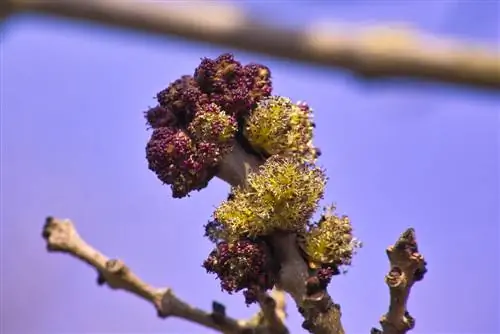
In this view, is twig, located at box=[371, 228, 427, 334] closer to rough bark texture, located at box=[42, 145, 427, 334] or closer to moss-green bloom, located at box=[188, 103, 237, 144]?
rough bark texture, located at box=[42, 145, 427, 334]

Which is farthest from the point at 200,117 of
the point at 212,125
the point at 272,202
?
the point at 272,202

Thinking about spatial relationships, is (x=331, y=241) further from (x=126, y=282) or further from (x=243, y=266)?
(x=126, y=282)

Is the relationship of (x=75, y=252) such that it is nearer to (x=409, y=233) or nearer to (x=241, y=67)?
(x=241, y=67)

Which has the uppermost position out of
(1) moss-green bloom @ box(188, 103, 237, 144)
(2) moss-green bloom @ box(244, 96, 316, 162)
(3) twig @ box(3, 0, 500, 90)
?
(2) moss-green bloom @ box(244, 96, 316, 162)

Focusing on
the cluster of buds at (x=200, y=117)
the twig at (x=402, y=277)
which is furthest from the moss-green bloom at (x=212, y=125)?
the twig at (x=402, y=277)

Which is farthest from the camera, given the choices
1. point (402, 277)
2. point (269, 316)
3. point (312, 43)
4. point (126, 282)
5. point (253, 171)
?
point (126, 282)

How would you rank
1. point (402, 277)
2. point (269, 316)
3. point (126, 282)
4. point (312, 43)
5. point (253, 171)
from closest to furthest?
point (312, 43) < point (402, 277) < point (253, 171) < point (269, 316) < point (126, 282)

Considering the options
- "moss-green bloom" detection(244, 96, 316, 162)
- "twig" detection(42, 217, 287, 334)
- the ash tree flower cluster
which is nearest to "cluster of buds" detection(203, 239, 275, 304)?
the ash tree flower cluster
